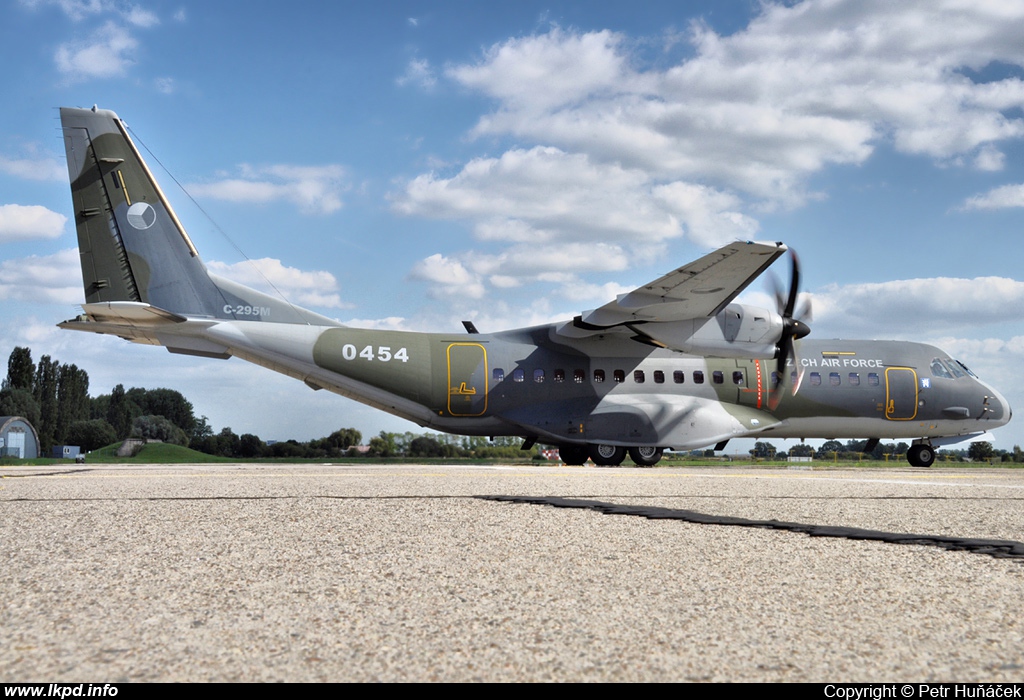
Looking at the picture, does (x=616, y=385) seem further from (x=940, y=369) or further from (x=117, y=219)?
(x=117, y=219)

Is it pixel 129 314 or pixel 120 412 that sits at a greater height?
pixel 129 314

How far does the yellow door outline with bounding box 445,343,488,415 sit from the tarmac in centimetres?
1212

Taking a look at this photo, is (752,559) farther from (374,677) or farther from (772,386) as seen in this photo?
(772,386)

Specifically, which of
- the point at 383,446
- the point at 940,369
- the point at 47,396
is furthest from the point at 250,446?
the point at 47,396

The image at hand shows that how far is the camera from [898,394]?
2223 centimetres

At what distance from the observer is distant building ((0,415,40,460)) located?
44312 millimetres

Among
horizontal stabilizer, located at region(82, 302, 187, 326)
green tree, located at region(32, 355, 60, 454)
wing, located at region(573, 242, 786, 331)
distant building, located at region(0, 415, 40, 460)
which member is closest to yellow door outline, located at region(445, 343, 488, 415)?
wing, located at region(573, 242, 786, 331)

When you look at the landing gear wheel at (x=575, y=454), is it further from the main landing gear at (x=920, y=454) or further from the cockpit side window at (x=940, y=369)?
the cockpit side window at (x=940, y=369)

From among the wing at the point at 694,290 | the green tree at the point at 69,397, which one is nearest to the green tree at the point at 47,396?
the green tree at the point at 69,397

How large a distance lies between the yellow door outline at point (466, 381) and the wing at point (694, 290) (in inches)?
111

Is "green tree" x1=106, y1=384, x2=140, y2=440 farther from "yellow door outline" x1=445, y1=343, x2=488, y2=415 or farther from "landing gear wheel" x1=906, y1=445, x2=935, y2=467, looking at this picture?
"landing gear wheel" x1=906, y1=445, x2=935, y2=467

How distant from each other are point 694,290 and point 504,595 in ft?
49.4

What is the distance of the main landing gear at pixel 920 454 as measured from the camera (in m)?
23.4

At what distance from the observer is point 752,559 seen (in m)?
4.55
